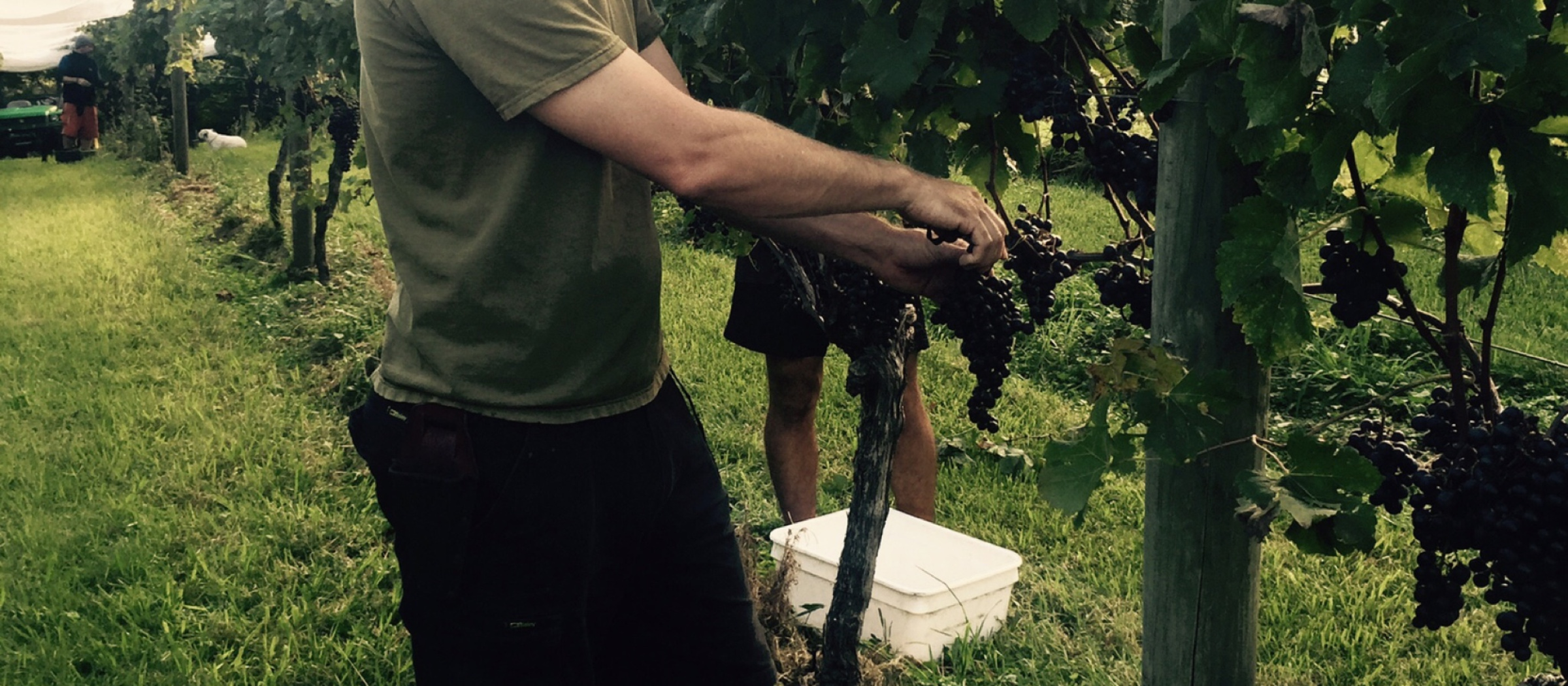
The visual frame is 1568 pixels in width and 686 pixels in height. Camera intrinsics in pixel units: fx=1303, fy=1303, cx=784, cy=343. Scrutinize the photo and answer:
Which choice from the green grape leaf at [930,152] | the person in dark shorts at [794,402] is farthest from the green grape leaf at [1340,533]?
the person in dark shorts at [794,402]

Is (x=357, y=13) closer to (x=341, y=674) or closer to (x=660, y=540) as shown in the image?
(x=660, y=540)

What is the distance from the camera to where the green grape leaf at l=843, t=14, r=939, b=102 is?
2088 mm

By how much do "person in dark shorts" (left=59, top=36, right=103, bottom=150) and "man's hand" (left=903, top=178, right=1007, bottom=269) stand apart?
21778 mm

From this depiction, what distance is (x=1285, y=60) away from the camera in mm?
1438

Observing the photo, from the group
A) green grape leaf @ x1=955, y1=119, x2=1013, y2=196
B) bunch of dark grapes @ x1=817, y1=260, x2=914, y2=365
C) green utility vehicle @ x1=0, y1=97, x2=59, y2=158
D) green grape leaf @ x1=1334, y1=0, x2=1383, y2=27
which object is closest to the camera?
green grape leaf @ x1=1334, y1=0, x2=1383, y2=27

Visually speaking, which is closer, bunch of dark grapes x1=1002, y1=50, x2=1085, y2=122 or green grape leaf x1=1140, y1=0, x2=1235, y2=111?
green grape leaf x1=1140, y1=0, x2=1235, y2=111

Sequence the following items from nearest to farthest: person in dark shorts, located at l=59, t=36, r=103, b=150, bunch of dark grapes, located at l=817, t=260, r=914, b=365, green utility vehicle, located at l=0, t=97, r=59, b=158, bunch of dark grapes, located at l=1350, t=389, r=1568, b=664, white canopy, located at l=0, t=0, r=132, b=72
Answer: bunch of dark grapes, located at l=1350, t=389, r=1568, b=664 → bunch of dark grapes, located at l=817, t=260, r=914, b=365 → person in dark shorts, located at l=59, t=36, r=103, b=150 → green utility vehicle, located at l=0, t=97, r=59, b=158 → white canopy, located at l=0, t=0, r=132, b=72

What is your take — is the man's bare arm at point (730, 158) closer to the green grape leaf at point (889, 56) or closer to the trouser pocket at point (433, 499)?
the green grape leaf at point (889, 56)

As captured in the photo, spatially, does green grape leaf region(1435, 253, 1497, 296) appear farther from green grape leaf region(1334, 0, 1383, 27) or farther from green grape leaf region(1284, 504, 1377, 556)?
green grape leaf region(1334, 0, 1383, 27)

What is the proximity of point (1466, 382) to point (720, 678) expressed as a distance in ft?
4.84

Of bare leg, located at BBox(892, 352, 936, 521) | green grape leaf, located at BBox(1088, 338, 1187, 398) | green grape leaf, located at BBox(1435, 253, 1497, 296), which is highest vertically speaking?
green grape leaf, located at BBox(1435, 253, 1497, 296)

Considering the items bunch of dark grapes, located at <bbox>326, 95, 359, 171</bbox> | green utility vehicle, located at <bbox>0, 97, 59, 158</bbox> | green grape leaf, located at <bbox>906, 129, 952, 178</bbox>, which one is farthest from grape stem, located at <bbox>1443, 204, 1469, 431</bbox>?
green utility vehicle, located at <bbox>0, 97, 59, 158</bbox>

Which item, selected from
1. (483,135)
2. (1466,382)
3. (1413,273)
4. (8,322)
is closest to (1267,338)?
(1466,382)

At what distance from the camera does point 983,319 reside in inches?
96.6
